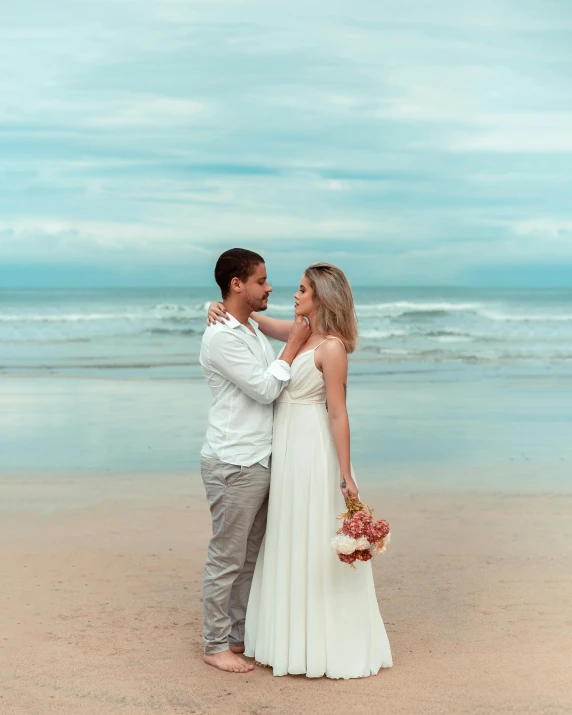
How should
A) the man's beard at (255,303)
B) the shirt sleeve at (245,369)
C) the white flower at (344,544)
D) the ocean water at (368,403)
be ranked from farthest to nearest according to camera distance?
the ocean water at (368,403) → the man's beard at (255,303) → the shirt sleeve at (245,369) → the white flower at (344,544)

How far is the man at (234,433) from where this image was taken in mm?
4363

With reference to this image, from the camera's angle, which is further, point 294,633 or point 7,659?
point 7,659

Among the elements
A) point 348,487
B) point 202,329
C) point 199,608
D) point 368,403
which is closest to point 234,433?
point 348,487

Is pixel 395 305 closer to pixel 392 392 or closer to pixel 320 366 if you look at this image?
pixel 392 392

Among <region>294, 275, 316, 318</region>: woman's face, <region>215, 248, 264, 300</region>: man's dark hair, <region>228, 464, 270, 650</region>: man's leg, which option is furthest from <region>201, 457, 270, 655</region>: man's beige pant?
<region>215, 248, 264, 300</region>: man's dark hair

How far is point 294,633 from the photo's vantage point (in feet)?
14.3

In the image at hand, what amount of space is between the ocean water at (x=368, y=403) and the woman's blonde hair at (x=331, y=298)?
171 inches

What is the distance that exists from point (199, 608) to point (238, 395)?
5.58ft

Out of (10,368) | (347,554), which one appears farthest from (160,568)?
(10,368)

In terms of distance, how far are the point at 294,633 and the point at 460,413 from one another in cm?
852

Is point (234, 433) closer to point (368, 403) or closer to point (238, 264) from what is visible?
point (238, 264)

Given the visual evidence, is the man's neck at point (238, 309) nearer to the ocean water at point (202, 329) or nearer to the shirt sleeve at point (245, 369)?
the shirt sleeve at point (245, 369)

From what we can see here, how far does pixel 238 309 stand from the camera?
4.48 m

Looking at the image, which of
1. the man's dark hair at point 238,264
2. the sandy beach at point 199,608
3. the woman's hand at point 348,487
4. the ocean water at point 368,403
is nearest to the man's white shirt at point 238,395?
the man's dark hair at point 238,264
